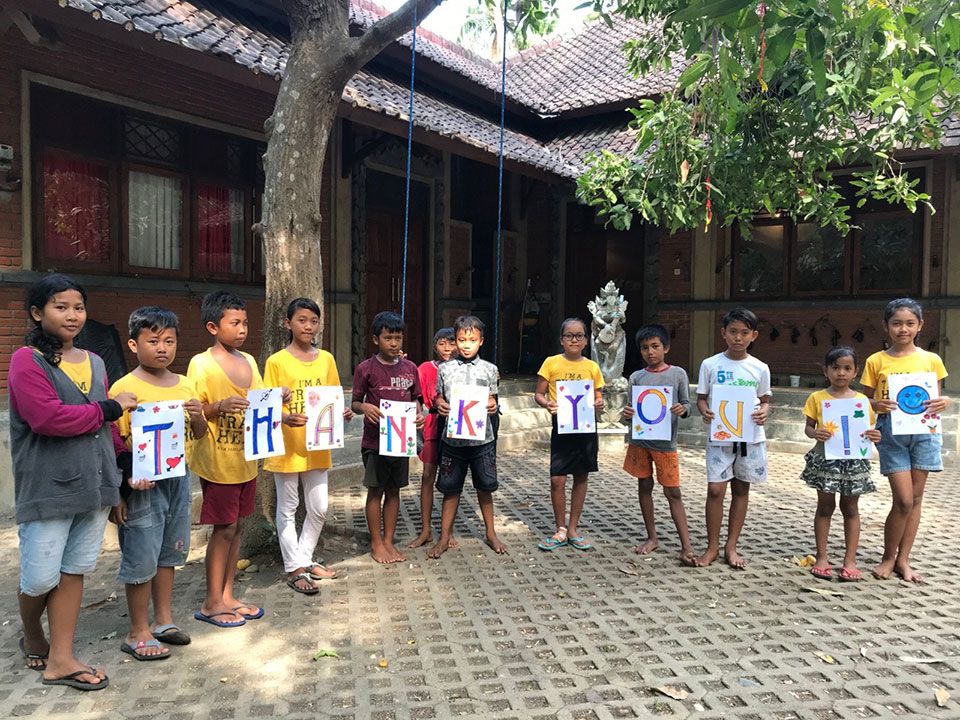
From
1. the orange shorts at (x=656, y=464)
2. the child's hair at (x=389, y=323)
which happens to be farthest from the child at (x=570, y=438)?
the child's hair at (x=389, y=323)

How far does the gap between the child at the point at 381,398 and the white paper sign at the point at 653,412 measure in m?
1.40

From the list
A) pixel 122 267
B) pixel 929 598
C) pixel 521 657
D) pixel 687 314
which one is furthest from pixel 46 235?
pixel 687 314

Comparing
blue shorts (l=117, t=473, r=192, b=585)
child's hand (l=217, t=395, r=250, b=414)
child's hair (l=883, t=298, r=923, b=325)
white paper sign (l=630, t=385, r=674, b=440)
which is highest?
child's hair (l=883, t=298, r=923, b=325)

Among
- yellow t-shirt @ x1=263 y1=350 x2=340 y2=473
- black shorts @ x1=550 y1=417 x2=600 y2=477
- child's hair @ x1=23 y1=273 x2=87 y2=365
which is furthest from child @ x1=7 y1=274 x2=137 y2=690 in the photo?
black shorts @ x1=550 y1=417 x2=600 y2=477

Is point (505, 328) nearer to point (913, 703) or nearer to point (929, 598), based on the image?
point (929, 598)

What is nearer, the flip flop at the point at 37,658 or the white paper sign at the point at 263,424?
the flip flop at the point at 37,658

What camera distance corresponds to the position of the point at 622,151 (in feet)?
35.6

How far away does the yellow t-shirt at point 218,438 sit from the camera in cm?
328

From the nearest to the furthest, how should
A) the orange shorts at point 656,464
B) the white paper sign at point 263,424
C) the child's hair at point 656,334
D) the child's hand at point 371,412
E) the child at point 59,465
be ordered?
the child at point 59,465 → the white paper sign at point 263,424 → the child's hand at point 371,412 → the orange shorts at point 656,464 → the child's hair at point 656,334

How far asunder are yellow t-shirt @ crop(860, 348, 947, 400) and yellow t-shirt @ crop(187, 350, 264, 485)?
3620 millimetres

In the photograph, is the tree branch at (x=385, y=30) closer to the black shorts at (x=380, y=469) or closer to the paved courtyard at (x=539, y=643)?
the black shorts at (x=380, y=469)

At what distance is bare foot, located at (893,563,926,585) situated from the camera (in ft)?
13.2

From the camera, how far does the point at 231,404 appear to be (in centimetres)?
319

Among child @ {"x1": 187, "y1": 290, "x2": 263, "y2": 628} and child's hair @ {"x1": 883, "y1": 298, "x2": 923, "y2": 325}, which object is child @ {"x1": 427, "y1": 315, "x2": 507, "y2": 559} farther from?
child's hair @ {"x1": 883, "y1": 298, "x2": 923, "y2": 325}
